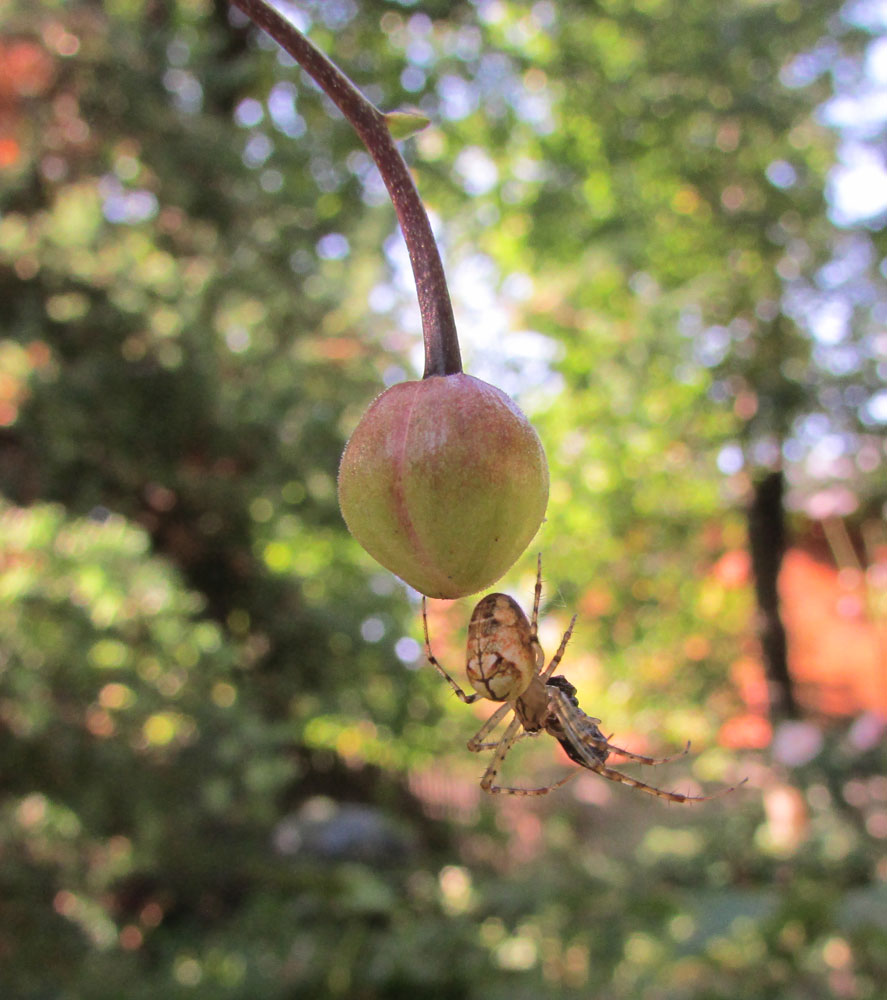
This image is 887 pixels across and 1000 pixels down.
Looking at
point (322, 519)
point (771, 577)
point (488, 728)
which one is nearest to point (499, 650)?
point (488, 728)

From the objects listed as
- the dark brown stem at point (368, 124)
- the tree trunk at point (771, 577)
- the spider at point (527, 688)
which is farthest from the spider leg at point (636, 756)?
the tree trunk at point (771, 577)

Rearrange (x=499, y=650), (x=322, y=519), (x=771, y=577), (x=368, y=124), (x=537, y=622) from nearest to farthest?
(x=368, y=124)
(x=499, y=650)
(x=537, y=622)
(x=322, y=519)
(x=771, y=577)

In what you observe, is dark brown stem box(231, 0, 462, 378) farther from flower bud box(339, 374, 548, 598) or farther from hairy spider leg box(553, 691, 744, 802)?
hairy spider leg box(553, 691, 744, 802)

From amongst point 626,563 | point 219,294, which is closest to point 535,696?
point 219,294

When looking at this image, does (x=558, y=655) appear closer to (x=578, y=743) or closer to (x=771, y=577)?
(x=578, y=743)

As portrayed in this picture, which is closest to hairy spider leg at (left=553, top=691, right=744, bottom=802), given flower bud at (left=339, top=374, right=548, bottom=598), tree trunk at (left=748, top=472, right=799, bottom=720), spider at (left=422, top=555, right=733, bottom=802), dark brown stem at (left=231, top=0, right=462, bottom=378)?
spider at (left=422, top=555, right=733, bottom=802)

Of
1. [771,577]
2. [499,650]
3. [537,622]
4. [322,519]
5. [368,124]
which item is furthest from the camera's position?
[771,577]

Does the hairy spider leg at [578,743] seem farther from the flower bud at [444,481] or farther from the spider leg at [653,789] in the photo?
the flower bud at [444,481]
